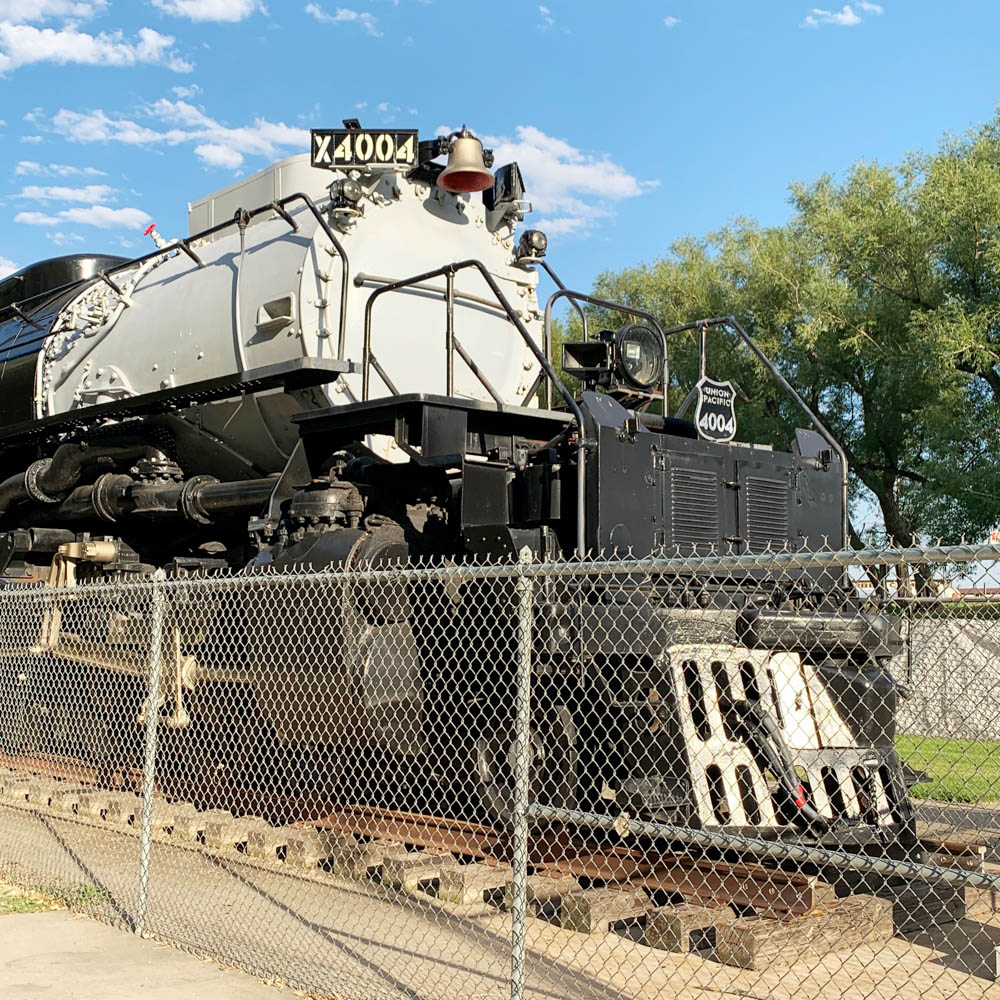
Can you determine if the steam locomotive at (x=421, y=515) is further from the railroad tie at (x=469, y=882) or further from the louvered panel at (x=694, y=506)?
the railroad tie at (x=469, y=882)

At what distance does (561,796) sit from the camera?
578 cm

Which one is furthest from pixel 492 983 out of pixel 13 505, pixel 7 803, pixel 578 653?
pixel 13 505

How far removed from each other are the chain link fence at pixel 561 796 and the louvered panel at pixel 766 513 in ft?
1.48

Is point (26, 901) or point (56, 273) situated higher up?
point (56, 273)

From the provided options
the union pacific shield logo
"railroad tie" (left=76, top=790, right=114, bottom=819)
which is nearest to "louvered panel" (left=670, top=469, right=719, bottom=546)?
the union pacific shield logo

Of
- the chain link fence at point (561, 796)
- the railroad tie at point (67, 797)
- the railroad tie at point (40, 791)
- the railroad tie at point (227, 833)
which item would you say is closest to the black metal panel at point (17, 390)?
the chain link fence at point (561, 796)

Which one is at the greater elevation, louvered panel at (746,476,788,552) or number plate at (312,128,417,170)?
number plate at (312,128,417,170)

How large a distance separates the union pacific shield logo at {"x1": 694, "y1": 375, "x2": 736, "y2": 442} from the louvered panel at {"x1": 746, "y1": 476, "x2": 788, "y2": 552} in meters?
0.35

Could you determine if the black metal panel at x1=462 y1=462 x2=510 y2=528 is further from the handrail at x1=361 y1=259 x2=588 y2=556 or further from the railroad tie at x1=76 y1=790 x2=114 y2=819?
the railroad tie at x1=76 y1=790 x2=114 y2=819

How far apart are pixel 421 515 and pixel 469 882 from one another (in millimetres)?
2542

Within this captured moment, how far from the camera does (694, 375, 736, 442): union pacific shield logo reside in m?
7.30

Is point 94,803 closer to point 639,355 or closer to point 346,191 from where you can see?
point 346,191

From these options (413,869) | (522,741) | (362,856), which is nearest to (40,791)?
(362,856)

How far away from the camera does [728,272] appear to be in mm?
25969
